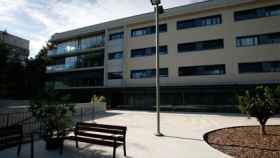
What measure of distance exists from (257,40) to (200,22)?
246 inches

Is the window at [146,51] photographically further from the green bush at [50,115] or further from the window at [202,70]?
the green bush at [50,115]

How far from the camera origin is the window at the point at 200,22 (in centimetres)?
2094

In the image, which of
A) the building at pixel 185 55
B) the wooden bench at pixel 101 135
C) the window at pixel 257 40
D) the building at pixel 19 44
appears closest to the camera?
the wooden bench at pixel 101 135

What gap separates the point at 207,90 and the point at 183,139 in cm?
1334

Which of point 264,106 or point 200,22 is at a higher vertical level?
point 200,22

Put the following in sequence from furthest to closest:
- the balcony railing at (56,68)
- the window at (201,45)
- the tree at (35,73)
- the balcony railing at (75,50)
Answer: the tree at (35,73) < the balcony railing at (56,68) < the balcony railing at (75,50) < the window at (201,45)

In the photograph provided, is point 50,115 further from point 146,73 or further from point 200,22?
point 200,22

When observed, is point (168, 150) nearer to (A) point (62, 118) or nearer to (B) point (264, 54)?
(A) point (62, 118)

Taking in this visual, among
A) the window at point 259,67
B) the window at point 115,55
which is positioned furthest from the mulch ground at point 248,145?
the window at point 115,55

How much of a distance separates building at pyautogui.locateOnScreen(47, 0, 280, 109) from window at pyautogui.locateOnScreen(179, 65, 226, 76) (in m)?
0.10

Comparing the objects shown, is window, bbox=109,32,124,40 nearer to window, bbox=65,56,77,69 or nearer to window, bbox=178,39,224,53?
window, bbox=65,56,77,69

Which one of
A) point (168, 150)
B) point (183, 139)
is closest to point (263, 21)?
point (183, 139)

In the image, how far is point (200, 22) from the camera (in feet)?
71.0

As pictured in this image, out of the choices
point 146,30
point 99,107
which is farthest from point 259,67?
point 99,107
